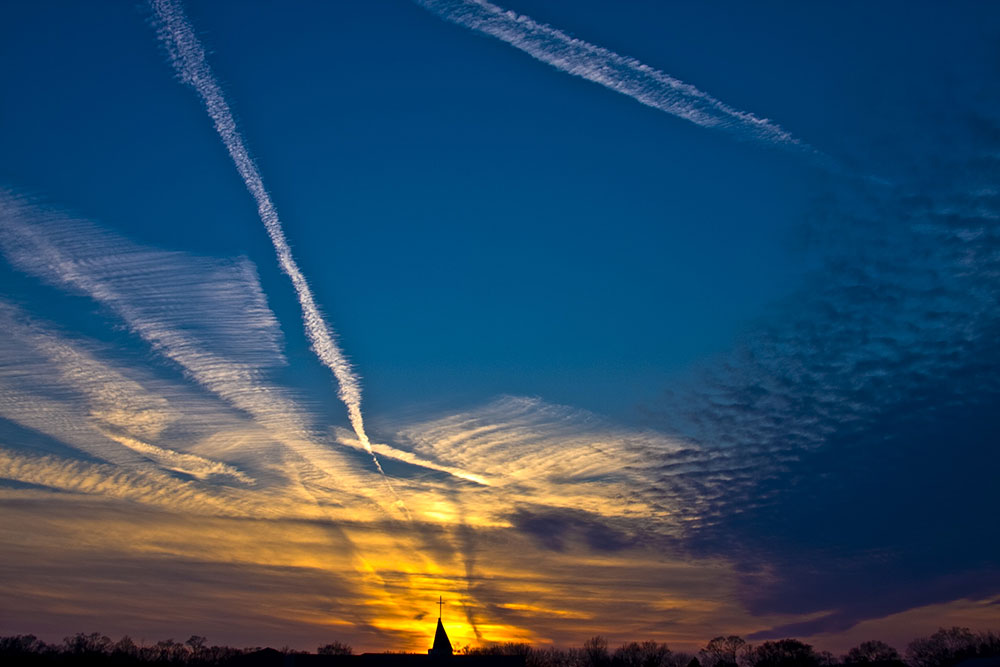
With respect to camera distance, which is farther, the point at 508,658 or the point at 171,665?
the point at 171,665

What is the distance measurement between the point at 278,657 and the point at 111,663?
247 ft

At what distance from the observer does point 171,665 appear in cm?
19512

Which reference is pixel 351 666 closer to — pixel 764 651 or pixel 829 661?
pixel 764 651

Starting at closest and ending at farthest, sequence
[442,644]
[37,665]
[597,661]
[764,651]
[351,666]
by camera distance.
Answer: [351,666] < [442,644] < [37,665] < [764,651] < [597,661]

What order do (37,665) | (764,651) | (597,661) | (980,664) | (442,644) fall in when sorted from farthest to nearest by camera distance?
(597,661) → (764,651) → (37,665) → (442,644) → (980,664)

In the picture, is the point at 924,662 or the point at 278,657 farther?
the point at 924,662

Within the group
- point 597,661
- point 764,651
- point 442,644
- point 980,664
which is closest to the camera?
point 980,664

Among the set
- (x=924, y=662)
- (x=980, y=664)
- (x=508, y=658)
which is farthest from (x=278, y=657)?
(x=924, y=662)

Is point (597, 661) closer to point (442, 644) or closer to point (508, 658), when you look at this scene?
point (442, 644)

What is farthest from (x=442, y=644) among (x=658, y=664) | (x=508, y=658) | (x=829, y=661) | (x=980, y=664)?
(x=829, y=661)

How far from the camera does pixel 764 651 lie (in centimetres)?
18350

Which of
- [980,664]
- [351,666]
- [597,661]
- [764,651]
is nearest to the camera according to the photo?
[980,664]

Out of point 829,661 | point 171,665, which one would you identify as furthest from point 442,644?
point 829,661

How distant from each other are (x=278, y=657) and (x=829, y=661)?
141m
